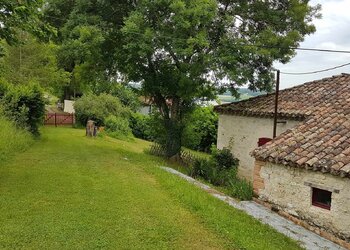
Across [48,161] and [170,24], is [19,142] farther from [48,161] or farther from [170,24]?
[170,24]

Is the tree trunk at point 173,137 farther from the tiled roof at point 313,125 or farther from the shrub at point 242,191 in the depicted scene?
the shrub at point 242,191

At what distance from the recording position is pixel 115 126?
3275 cm

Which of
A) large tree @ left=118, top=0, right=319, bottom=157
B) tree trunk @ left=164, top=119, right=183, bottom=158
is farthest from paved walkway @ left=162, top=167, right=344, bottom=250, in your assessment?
tree trunk @ left=164, top=119, right=183, bottom=158

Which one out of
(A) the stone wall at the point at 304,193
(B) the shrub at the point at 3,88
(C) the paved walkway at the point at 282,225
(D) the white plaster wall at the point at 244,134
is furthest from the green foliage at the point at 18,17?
(B) the shrub at the point at 3,88

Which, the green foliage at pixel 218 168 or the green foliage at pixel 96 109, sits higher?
the green foliage at pixel 96 109

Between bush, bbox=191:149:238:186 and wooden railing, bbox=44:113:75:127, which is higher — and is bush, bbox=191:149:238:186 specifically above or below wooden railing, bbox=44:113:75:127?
below

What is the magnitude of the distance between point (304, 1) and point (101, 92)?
81.0 feet

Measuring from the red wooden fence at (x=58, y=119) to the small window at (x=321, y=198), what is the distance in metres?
27.8

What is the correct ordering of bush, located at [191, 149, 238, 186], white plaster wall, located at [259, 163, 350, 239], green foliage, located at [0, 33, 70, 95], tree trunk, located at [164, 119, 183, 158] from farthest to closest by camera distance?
1. green foliage, located at [0, 33, 70, 95]
2. tree trunk, located at [164, 119, 183, 158]
3. bush, located at [191, 149, 238, 186]
4. white plaster wall, located at [259, 163, 350, 239]

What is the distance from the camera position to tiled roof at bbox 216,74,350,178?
1068cm

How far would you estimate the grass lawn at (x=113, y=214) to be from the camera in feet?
23.8

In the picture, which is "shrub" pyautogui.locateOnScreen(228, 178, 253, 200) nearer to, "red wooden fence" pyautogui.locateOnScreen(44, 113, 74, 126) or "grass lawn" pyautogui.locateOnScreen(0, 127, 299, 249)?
"grass lawn" pyautogui.locateOnScreen(0, 127, 299, 249)

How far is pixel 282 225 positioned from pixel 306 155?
2265mm

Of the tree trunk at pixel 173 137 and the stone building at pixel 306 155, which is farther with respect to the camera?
the tree trunk at pixel 173 137
